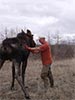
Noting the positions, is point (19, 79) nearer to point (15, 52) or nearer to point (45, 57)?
point (15, 52)

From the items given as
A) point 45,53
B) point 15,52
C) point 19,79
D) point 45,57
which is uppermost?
point 15,52

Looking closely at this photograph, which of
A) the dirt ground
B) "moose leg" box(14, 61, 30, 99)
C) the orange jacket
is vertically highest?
the orange jacket

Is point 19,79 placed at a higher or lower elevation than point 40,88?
higher

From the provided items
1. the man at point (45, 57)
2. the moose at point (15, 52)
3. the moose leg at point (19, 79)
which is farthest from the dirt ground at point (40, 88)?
the moose at point (15, 52)

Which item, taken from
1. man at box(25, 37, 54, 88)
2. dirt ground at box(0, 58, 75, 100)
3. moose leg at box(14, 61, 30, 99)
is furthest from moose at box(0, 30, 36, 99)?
man at box(25, 37, 54, 88)

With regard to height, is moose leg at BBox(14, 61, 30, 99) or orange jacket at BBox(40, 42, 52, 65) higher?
orange jacket at BBox(40, 42, 52, 65)

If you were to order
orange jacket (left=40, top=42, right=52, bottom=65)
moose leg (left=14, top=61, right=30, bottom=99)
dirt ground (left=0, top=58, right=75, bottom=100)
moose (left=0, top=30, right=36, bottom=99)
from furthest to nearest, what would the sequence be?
orange jacket (left=40, top=42, right=52, bottom=65) < dirt ground (left=0, top=58, right=75, bottom=100) < moose (left=0, top=30, right=36, bottom=99) < moose leg (left=14, top=61, right=30, bottom=99)

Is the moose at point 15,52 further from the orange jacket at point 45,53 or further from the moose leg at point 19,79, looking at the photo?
the orange jacket at point 45,53

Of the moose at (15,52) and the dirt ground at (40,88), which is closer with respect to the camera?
the moose at (15,52)

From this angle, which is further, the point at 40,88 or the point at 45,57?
the point at 40,88

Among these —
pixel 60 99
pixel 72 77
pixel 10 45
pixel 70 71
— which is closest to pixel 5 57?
pixel 10 45

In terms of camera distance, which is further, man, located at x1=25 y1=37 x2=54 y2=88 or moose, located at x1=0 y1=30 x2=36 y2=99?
man, located at x1=25 y1=37 x2=54 y2=88

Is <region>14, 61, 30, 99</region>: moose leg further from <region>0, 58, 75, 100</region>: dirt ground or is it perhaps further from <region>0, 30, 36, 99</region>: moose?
<region>0, 58, 75, 100</region>: dirt ground

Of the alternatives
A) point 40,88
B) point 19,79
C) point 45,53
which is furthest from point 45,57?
point 19,79
